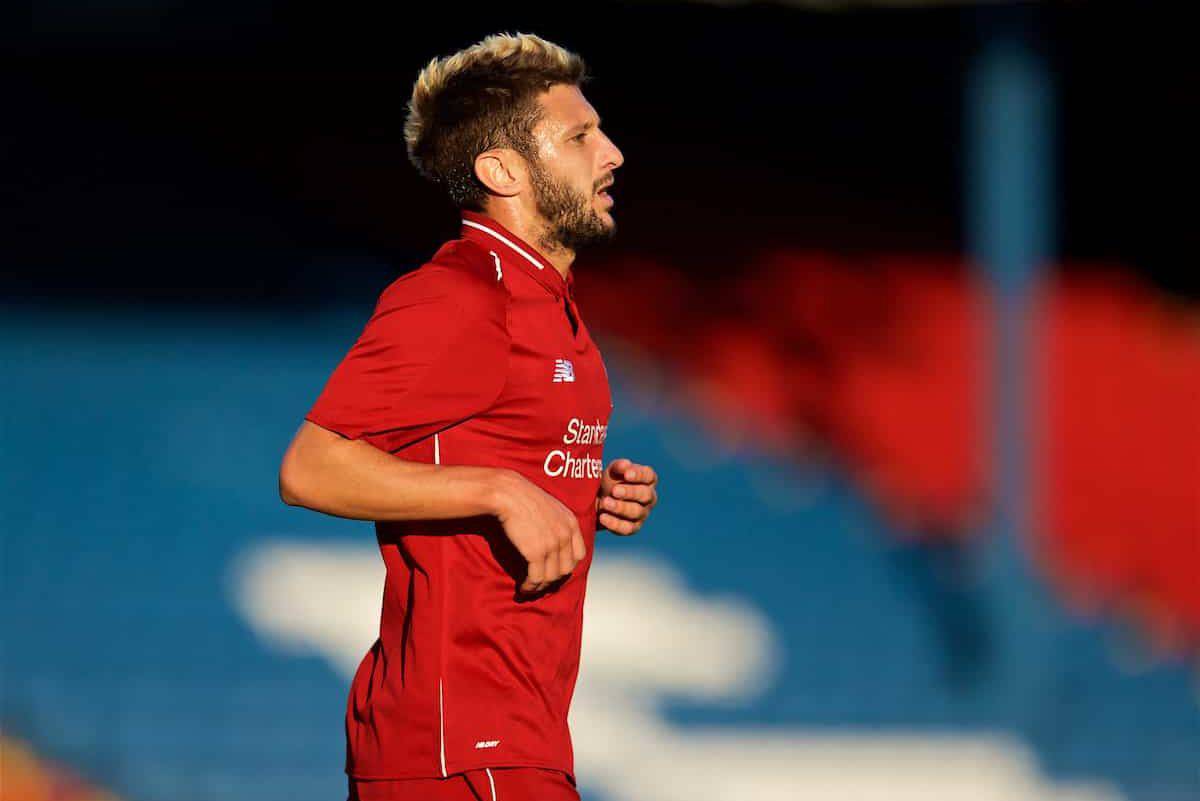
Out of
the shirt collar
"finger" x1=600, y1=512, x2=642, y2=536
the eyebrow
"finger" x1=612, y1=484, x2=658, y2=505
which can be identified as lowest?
"finger" x1=600, y1=512, x2=642, y2=536

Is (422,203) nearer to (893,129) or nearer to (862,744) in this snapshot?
(893,129)

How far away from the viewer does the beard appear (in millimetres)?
2662

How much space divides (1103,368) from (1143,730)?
4.71 ft

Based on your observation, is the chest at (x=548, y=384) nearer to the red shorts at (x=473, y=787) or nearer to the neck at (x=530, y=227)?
the neck at (x=530, y=227)

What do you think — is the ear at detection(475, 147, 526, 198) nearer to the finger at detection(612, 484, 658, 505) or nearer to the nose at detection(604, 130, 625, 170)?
the nose at detection(604, 130, 625, 170)

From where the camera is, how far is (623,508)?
2.76 metres

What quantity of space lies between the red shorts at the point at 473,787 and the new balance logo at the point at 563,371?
0.56 meters

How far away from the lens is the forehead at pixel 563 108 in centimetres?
269

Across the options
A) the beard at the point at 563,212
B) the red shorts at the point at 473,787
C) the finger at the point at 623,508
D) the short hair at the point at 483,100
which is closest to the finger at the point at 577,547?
the red shorts at the point at 473,787

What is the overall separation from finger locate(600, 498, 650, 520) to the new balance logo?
0.31m

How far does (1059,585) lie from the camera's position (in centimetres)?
664

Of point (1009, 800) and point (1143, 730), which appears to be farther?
point (1143, 730)

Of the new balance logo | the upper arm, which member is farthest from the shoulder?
the new balance logo

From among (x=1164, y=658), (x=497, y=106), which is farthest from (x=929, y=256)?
(x=497, y=106)
